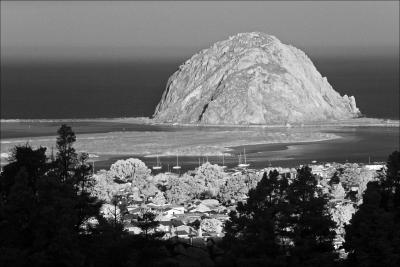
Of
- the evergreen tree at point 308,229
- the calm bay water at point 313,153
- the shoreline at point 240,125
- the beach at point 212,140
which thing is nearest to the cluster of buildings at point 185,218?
the evergreen tree at point 308,229

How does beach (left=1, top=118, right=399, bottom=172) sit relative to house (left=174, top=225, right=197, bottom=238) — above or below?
above

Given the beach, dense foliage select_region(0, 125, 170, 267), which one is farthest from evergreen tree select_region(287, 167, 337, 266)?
the beach

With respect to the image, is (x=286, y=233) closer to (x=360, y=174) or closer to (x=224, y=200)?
Answer: (x=224, y=200)

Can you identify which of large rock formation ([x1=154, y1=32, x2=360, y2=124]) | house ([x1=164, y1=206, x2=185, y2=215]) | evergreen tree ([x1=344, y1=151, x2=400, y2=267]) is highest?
large rock formation ([x1=154, y1=32, x2=360, y2=124])

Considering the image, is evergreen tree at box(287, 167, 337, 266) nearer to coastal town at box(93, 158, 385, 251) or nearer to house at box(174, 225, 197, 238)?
house at box(174, 225, 197, 238)

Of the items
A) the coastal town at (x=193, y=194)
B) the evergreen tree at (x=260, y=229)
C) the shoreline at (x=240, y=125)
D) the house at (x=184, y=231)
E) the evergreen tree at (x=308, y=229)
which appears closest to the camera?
the evergreen tree at (x=260, y=229)

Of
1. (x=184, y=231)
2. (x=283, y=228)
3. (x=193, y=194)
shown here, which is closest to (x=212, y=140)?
(x=193, y=194)

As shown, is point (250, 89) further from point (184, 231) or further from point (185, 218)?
point (184, 231)

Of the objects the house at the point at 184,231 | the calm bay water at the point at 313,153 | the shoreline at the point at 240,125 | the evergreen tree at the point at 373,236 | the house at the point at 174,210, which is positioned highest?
the shoreline at the point at 240,125

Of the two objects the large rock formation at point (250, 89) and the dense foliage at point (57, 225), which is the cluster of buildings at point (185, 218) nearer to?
the dense foliage at point (57, 225)
